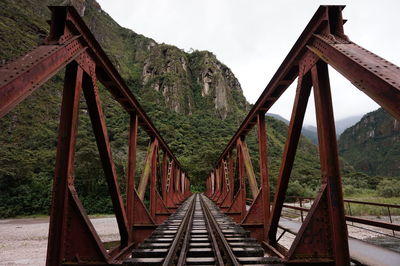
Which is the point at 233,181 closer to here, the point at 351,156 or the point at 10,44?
the point at 10,44

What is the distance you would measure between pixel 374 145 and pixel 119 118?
129 metres

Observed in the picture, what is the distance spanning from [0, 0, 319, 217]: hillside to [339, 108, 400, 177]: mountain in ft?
86.3

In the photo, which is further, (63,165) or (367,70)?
(63,165)

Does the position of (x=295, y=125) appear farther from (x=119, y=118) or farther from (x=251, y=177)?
(x=119, y=118)

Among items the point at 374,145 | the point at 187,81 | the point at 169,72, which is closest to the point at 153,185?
the point at 169,72

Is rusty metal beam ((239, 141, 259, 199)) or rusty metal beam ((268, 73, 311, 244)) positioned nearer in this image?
rusty metal beam ((268, 73, 311, 244))

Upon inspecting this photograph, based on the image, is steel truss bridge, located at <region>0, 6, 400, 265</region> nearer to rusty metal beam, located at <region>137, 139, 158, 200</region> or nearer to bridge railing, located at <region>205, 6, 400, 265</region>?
bridge railing, located at <region>205, 6, 400, 265</region>

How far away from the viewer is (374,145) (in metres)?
126

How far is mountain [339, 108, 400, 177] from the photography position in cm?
10181

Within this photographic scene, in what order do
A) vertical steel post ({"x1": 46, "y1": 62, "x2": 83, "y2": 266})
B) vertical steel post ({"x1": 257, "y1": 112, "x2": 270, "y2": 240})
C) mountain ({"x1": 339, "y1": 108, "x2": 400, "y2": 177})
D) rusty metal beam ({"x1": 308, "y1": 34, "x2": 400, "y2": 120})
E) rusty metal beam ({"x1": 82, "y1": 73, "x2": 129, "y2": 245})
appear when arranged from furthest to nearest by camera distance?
mountain ({"x1": 339, "y1": 108, "x2": 400, "y2": 177}) → vertical steel post ({"x1": 257, "y1": 112, "x2": 270, "y2": 240}) → rusty metal beam ({"x1": 82, "y1": 73, "x2": 129, "y2": 245}) → vertical steel post ({"x1": 46, "y1": 62, "x2": 83, "y2": 266}) → rusty metal beam ({"x1": 308, "y1": 34, "x2": 400, "y2": 120})

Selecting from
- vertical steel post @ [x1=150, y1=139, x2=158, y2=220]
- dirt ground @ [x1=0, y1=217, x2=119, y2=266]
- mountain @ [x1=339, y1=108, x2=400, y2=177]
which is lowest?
dirt ground @ [x1=0, y1=217, x2=119, y2=266]

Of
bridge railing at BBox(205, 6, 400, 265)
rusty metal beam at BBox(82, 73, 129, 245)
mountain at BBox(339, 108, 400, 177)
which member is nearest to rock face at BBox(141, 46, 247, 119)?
mountain at BBox(339, 108, 400, 177)

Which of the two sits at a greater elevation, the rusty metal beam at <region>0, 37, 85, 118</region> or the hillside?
the hillside

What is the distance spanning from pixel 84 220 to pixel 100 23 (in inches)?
5976
